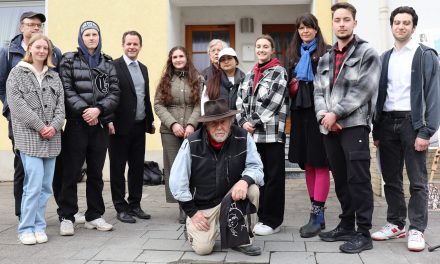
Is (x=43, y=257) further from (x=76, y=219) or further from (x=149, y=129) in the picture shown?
(x=149, y=129)

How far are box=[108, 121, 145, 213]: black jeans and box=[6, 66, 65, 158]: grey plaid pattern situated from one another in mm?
Answer: 902

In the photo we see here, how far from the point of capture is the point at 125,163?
17.5ft

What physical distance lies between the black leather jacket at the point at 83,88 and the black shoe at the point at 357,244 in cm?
259

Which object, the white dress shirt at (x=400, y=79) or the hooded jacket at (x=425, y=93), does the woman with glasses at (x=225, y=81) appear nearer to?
the white dress shirt at (x=400, y=79)

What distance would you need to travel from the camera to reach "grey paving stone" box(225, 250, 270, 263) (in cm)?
372

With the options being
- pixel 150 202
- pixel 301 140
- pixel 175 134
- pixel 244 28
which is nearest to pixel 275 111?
pixel 301 140

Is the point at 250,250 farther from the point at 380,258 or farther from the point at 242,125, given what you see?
the point at 242,125

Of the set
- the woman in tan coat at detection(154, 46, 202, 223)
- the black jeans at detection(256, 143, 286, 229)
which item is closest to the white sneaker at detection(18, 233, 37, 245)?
the woman in tan coat at detection(154, 46, 202, 223)

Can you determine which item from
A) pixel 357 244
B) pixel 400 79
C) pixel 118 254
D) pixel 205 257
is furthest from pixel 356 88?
pixel 118 254

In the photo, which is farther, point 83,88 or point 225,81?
point 225,81

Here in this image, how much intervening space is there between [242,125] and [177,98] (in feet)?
3.20

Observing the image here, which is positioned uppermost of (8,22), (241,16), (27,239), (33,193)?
(241,16)

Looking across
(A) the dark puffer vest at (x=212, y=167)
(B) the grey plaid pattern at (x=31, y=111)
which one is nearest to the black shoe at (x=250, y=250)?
(A) the dark puffer vest at (x=212, y=167)

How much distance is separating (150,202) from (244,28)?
14.7 ft
